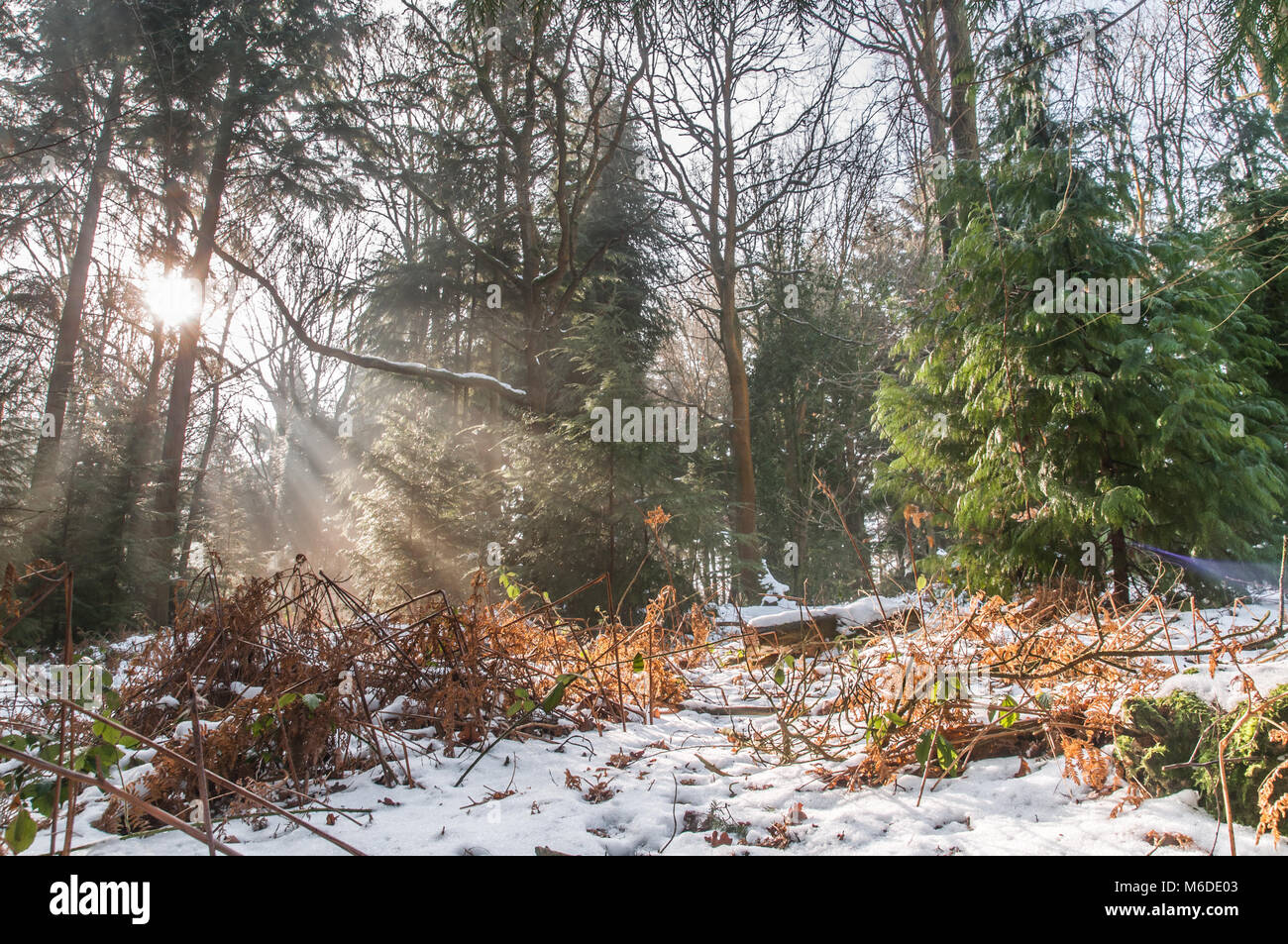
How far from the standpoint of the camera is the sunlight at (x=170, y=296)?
11.0 meters

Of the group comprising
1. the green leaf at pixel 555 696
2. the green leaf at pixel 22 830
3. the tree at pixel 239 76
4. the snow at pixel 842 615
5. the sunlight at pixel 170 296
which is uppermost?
the tree at pixel 239 76

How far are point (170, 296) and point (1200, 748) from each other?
1519cm

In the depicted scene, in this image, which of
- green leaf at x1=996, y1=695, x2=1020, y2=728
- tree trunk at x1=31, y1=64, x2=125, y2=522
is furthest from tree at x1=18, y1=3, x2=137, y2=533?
green leaf at x1=996, y1=695, x2=1020, y2=728

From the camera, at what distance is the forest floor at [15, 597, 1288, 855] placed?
1615 mm


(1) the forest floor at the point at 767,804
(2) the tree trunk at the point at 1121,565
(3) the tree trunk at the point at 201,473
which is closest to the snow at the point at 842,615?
(2) the tree trunk at the point at 1121,565

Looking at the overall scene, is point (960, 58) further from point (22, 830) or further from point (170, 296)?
point (170, 296)

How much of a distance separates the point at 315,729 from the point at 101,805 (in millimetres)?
578

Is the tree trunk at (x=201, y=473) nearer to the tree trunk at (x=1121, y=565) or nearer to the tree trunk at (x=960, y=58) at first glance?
the tree trunk at (x=1121, y=565)

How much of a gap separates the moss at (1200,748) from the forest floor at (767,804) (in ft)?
0.15

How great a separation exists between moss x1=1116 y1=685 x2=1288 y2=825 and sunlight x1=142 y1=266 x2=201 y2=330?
1317 centimetres

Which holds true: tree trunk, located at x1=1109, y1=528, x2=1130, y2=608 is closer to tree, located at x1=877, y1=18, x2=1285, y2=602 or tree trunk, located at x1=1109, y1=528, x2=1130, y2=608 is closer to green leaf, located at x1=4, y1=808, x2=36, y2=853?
tree, located at x1=877, y1=18, x2=1285, y2=602
